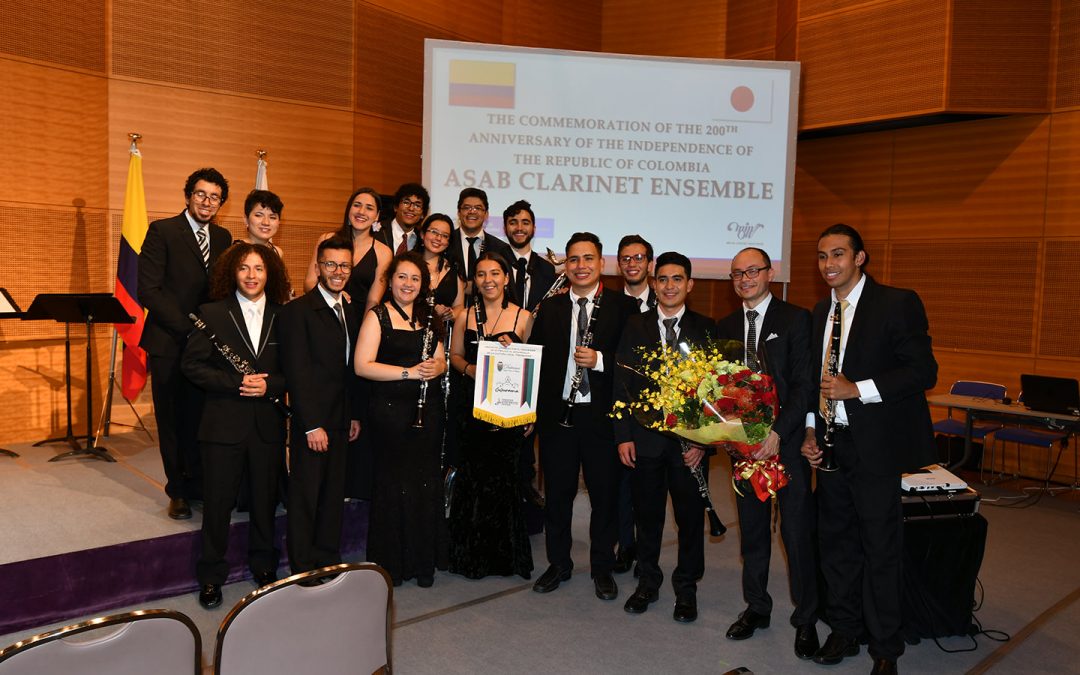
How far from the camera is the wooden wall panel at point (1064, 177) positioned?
7027mm

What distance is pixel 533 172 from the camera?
6.84 metres

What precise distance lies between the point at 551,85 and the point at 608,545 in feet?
14.1

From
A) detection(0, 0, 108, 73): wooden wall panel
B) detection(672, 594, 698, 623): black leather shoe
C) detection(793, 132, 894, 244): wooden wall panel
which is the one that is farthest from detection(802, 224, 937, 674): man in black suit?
detection(0, 0, 108, 73): wooden wall panel

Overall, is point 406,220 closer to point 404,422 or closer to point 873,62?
point 404,422

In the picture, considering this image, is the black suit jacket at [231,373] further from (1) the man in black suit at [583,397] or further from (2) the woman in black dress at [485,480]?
(1) the man in black suit at [583,397]

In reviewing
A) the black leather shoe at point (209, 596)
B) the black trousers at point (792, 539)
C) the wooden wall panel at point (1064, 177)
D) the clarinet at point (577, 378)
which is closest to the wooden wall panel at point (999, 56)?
the wooden wall panel at point (1064, 177)

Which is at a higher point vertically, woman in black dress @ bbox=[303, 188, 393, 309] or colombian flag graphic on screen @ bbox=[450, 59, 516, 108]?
colombian flag graphic on screen @ bbox=[450, 59, 516, 108]

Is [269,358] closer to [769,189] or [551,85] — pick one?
[551,85]

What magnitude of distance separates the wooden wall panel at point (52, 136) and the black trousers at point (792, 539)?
5.77 metres

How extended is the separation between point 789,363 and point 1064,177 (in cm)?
538

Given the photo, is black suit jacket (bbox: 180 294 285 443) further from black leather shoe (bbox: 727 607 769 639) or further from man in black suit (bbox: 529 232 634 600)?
black leather shoe (bbox: 727 607 769 639)

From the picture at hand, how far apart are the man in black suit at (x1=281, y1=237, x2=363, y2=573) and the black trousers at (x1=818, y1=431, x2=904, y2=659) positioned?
2246 mm

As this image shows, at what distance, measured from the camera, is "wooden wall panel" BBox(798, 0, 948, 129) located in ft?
23.2

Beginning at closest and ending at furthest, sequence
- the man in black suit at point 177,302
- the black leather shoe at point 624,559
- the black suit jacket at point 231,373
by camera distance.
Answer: the black suit jacket at point 231,373
the man in black suit at point 177,302
the black leather shoe at point 624,559
